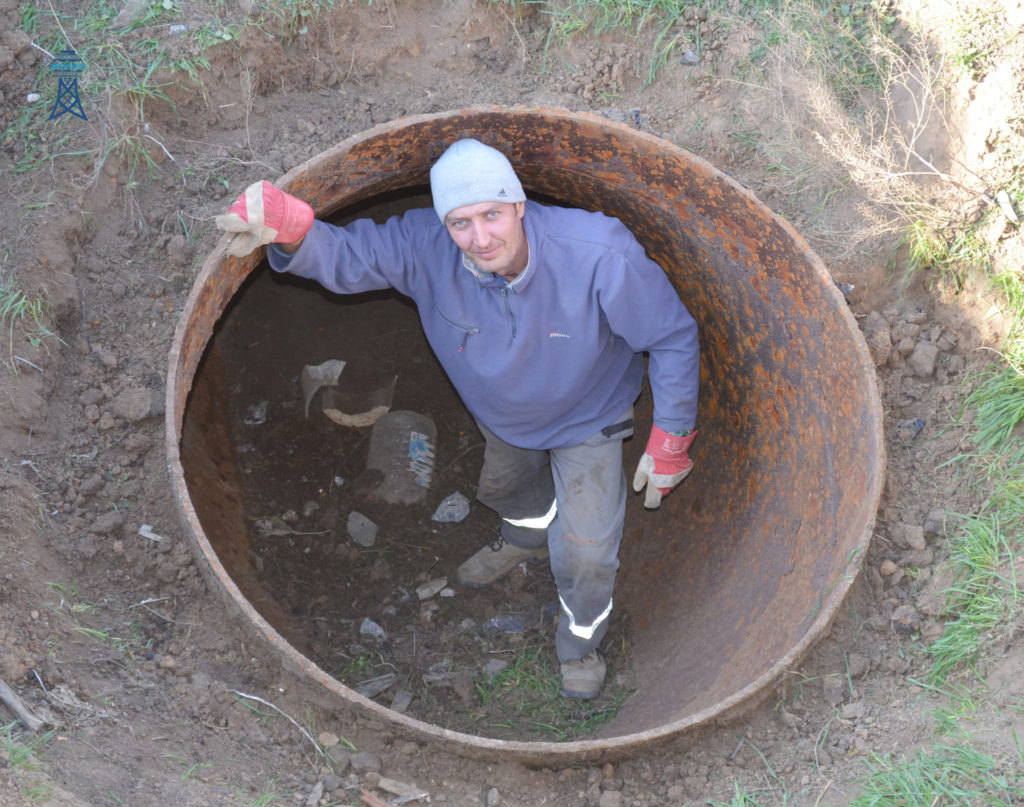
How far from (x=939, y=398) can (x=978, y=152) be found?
79cm

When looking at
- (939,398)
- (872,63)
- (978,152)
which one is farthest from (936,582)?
(872,63)

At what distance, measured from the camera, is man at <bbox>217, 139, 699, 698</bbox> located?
8.88ft

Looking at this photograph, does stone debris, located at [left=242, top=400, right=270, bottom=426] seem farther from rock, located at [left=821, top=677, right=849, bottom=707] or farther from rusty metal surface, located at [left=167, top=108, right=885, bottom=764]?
rock, located at [left=821, top=677, right=849, bottom=707]

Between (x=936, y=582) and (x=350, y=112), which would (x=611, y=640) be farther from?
(x=350, y=112)

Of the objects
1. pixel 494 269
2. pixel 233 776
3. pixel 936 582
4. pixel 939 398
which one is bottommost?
pixel 233 776

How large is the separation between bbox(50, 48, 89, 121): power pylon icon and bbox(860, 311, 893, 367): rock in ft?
8.47

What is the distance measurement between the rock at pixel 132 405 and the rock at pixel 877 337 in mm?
2183

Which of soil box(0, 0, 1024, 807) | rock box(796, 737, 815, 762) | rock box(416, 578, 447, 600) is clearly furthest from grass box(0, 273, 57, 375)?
rock box(796, 737, 815, 762)

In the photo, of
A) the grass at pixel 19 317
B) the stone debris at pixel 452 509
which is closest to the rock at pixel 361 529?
the stone debris at pixel 452 509

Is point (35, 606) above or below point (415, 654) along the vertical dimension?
above

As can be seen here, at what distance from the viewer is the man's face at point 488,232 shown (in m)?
2.69

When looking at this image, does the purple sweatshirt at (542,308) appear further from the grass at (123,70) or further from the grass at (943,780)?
the grass at (943,780)

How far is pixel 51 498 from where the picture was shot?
2.67 metres

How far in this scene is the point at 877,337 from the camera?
2938mm
